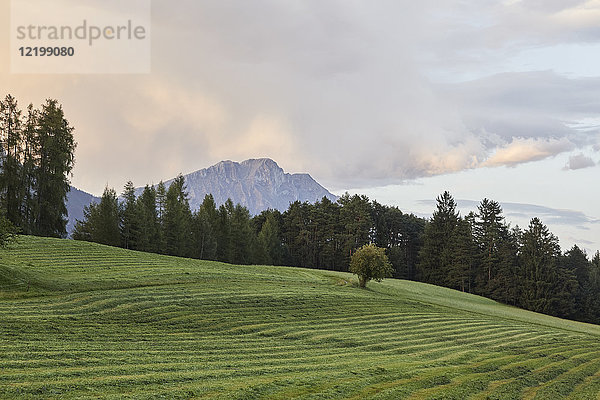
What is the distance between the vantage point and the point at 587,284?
89875 millimetres

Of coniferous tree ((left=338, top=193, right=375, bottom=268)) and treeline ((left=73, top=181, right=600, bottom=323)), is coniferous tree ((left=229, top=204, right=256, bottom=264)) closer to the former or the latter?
treeline ((left=73, top=181, right=600, bottom=323))

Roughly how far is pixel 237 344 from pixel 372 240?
3840 inches

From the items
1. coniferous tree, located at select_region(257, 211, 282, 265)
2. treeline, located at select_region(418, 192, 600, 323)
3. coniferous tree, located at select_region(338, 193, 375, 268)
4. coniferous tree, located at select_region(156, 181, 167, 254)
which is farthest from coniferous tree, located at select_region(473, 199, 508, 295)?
coniferous tree, located at select_region(156, 181, 167, 254)

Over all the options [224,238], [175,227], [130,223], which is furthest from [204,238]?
[130,223]

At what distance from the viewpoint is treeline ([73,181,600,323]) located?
73312 mm

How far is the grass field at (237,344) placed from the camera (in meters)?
14.1

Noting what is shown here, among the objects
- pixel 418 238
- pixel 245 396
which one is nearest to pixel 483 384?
pixel 245 396

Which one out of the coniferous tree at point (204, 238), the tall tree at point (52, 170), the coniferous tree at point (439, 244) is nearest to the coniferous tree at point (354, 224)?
the coniferous tree at point (439, 244)

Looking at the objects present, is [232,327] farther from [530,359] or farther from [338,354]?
[530,359]

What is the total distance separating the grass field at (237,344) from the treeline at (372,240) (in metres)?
31.7

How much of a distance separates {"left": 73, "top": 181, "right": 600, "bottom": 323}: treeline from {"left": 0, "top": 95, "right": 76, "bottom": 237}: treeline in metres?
8.08

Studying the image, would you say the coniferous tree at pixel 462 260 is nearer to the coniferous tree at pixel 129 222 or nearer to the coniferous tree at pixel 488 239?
the coniferous tree at pixel 488 239

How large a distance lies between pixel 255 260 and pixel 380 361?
3188 inches

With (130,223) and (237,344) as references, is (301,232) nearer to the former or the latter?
(130,223)
